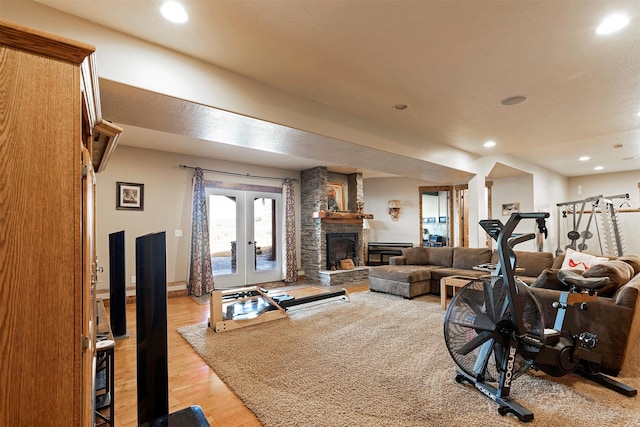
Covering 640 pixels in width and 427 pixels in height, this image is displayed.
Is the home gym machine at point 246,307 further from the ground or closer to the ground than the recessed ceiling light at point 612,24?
closer to the ground

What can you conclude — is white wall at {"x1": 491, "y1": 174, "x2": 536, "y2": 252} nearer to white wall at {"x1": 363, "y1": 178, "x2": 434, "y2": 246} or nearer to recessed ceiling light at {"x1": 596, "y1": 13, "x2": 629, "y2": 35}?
white wall at {"x1": 363, "y1": 178, "x2": 434, "y2": 246}

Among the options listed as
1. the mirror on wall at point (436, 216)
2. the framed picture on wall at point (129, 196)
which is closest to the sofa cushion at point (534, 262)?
the mirror on wall at point (436, 216)

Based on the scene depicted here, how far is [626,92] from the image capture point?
9.73 feet

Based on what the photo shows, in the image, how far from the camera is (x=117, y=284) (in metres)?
3.25

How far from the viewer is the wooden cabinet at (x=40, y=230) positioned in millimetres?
790

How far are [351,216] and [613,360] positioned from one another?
16.6ft

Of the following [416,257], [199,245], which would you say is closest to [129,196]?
[199,245]

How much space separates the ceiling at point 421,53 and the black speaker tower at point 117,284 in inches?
51.7

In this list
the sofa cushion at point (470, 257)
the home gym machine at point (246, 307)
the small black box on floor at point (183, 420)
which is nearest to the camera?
the small black box on floor at point (183, 420)

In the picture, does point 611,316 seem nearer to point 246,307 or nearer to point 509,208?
point 246,307

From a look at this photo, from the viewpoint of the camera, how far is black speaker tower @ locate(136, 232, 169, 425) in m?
1.41

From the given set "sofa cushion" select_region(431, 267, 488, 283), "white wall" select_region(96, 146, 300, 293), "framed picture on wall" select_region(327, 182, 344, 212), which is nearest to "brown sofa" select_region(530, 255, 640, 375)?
"sofa cushion" select_region(431, 267, 488, 283)

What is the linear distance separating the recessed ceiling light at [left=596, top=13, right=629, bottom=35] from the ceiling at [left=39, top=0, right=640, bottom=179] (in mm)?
49

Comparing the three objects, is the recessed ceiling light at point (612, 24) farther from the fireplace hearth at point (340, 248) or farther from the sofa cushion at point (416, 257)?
the fireplace hearth at point (340, 248)
